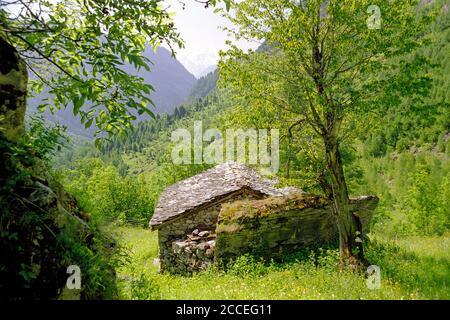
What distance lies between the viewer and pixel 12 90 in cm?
468

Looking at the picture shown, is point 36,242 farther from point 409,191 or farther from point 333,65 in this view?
point 409,191

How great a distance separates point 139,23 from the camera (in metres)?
4.48

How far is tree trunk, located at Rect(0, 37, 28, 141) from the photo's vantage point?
15.0 ft

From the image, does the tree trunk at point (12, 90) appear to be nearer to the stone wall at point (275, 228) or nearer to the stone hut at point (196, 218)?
the stone wall at point (275, 228)

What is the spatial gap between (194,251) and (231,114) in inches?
366

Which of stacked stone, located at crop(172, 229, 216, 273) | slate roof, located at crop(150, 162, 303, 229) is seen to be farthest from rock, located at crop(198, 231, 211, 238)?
slate roof, located at crop(150, 162, 303, 229)

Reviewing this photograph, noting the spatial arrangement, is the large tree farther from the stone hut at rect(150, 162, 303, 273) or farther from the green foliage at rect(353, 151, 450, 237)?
the green foliage at rect(353, 151, 450, 237)

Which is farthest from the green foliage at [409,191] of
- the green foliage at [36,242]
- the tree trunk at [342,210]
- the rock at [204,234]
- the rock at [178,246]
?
the green foliage at [36,242]

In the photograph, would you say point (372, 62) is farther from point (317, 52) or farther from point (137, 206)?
point (137, 206)

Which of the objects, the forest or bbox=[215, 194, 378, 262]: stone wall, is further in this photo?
bbox=[215, 194, 378, 262]: stone wall

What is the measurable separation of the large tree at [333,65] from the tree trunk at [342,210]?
0.03m

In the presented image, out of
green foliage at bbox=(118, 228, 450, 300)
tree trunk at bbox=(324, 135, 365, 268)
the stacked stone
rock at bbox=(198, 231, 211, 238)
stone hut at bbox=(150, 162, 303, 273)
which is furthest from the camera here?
rock at bbox=(198, 231, 211, 238)

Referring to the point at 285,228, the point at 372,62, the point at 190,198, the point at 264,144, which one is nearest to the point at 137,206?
the point at 190,198

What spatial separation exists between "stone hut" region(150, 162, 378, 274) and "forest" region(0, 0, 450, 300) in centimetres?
78
